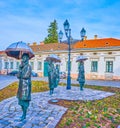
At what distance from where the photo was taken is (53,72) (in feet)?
38.6

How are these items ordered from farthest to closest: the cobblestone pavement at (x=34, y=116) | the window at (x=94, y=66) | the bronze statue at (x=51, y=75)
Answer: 1. the window at (x=94, y=66)
2. the bronze statue at (x=51, y=75)
3. the cobblestone pavement at (x=34, y=116)

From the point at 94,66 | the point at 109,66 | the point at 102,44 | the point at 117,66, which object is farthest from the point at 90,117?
the point at 102,44

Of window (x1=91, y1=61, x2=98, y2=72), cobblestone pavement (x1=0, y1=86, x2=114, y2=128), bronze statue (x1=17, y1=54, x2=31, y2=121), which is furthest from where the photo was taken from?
window (x1=91, y1=61, x2=98, y2=72)

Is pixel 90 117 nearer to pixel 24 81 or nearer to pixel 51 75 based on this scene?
pixel 24 81

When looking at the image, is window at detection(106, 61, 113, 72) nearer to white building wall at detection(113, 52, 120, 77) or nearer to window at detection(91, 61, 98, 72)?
white building wall at detection(113, 52, 120, 77)

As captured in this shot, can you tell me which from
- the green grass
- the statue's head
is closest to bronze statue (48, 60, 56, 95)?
the green grass

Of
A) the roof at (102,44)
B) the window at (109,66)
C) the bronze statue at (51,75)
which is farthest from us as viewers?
the roof at (102,44)

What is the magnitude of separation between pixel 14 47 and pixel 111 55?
2101cm

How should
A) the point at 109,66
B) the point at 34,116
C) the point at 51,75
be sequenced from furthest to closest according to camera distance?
the point at 109,66 < the point at 51,75 < the point at 34,116

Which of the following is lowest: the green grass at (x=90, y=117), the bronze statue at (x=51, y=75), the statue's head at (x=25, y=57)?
the green grass at (x=90, y=117)

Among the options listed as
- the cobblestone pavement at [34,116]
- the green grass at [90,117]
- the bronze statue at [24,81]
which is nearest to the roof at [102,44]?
the green grass at [90,117]

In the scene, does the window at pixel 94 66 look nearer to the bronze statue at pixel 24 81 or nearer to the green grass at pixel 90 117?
the green grass at pixel 90 117

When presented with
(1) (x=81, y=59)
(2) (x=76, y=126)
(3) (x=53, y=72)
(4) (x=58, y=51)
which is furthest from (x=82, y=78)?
(4) (x=58, y=51)

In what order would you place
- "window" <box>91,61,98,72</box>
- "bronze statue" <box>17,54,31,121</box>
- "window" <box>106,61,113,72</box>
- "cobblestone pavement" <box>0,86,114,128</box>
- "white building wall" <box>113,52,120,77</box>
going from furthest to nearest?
"window" <box>91,61,98,72</box>, "window" <box>106,61,113,72</box>, "white building wall" <box>113,52,120,77</box>, "bronze statue" <box>17,54,31,121</box>, "cobblestone pavement" <box>0,86,114,128</box>
